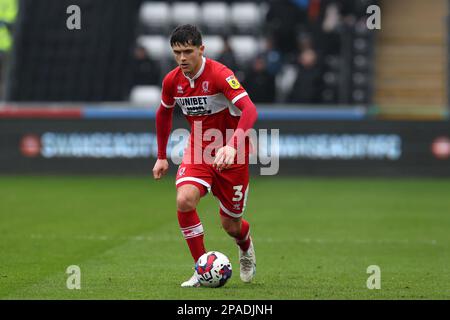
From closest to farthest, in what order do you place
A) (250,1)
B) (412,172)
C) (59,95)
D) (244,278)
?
(244,278), (412,172), (59,95), (250,1)

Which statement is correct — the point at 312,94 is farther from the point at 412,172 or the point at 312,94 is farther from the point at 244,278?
the point at 244,278

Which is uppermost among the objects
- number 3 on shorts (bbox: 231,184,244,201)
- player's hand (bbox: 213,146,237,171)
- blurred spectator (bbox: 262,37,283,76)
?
blurred spectator (bbox: 262,37,283,76)

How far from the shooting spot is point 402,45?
25.2 metres

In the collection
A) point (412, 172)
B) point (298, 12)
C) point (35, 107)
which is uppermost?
point (298, 12)

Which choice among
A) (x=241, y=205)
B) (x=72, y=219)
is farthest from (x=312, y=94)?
(x=241, y=205)

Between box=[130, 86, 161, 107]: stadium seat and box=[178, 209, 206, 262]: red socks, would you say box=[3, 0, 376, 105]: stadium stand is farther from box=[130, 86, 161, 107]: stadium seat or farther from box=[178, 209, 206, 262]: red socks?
box=[178, 209, 206, 262]: red socks

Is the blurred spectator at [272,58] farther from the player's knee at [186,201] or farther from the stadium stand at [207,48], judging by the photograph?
the player's knee at [186,201]

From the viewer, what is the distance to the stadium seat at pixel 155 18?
25469 millimetres

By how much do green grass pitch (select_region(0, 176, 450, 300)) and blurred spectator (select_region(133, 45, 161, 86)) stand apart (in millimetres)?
2955

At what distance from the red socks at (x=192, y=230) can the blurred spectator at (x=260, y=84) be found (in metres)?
13.7

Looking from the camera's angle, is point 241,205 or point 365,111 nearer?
point 241,205

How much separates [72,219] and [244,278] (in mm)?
6053

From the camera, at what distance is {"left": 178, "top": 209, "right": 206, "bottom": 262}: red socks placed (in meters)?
8.66

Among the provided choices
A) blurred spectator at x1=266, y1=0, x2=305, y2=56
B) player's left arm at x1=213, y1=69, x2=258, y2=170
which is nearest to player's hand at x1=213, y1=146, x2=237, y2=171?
player's left arm at x1=213, y1=69, x2=258, y2=170
